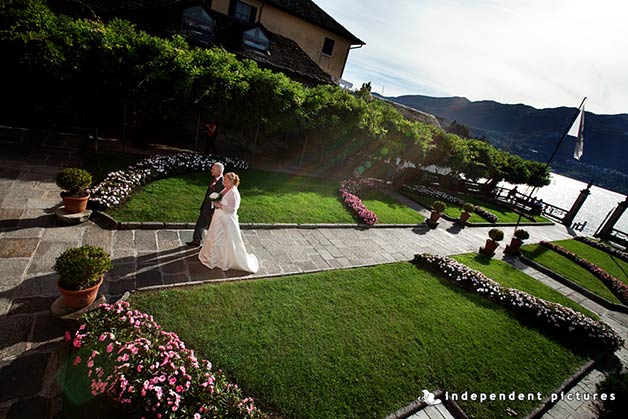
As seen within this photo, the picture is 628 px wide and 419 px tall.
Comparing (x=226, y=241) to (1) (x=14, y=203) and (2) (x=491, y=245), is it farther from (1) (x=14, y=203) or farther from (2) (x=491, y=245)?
(2) (x=491, y=245)

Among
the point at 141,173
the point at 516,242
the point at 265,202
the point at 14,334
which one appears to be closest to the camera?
the point at 14,334

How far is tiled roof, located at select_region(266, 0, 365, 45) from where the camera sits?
966 inches

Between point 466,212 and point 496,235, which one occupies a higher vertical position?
point 496,235

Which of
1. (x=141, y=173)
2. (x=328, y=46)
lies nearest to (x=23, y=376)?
(x=141, y=173)

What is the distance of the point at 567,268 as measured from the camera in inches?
601

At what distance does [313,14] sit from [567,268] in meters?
27.6

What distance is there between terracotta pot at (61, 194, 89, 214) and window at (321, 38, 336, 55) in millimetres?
26648

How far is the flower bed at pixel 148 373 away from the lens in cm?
346

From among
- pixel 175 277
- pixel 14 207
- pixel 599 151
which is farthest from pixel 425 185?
pixel 599 151

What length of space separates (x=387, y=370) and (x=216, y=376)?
322 centimetres

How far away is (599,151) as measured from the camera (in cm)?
19812

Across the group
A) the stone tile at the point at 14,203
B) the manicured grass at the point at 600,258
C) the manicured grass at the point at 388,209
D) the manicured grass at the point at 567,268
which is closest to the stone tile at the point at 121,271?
the stone tile at the point at 14,203

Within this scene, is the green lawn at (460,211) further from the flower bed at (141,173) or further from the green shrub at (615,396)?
the green shrub at (615,396)

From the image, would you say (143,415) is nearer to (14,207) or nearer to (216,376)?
(216,376)
